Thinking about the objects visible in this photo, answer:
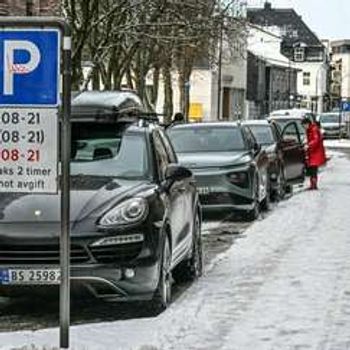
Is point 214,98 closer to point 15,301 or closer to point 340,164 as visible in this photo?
point 340,164

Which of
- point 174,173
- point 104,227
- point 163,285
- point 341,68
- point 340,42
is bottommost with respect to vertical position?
point 163,285

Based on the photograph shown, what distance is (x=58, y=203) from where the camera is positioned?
8609 millimetres

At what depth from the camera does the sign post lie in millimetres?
7152

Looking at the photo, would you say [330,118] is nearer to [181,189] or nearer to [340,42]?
[181,189]

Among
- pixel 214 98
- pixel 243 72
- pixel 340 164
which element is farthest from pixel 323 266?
pixel 243 72

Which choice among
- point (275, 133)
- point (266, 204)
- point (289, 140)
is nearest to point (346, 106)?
point (289, 140)

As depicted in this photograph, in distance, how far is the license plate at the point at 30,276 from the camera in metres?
8.37

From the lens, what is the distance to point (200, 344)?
25.7ft

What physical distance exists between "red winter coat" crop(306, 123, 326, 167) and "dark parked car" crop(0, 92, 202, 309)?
15754 millimetres

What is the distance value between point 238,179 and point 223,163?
35 cm

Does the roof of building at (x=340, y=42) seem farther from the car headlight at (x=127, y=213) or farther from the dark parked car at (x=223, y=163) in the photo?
the car headlight at (x=127, y=213)

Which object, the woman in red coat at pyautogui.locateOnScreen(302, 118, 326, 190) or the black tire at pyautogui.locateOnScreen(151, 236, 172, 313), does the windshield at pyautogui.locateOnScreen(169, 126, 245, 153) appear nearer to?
the woman in red coat at pyautogui.locateOnScreen(302, 118, 326, 190)

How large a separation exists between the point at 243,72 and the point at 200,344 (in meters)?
86.6

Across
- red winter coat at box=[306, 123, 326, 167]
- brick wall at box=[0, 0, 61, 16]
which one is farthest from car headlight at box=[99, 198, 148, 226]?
brick wall at box=[0, 0, 61, 16]
